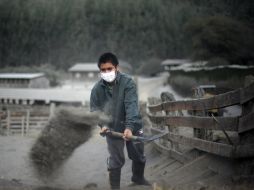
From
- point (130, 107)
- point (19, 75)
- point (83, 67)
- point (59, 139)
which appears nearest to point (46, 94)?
point (19, 75)

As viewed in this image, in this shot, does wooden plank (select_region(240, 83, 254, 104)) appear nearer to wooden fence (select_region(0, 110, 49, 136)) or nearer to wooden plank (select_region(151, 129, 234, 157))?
wooden plank (select_region(151, 129, 234, 157))

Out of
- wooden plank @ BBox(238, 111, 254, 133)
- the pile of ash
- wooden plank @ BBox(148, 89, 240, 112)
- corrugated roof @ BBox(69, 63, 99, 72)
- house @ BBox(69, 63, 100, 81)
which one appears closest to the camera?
wooden plank @ BBox(238, 111, 254, 133)

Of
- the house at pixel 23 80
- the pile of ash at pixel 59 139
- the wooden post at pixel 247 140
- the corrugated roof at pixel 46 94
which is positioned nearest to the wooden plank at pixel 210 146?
the wooden post at pixel 247 140

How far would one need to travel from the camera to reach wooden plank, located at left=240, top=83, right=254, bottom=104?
3.32 m

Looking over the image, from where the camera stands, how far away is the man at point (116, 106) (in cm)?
403

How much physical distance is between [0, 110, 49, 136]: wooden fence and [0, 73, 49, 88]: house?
6.50 ft

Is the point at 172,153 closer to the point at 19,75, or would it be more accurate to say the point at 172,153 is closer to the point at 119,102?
the point at 119,102

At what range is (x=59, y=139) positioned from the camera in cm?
1218

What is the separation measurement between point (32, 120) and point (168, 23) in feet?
25.2

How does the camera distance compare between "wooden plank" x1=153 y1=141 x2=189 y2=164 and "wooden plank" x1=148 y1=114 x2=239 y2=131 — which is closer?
"wooden plank" x1=148 y1=114 x2=239 y2=131

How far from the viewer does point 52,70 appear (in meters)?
17.4

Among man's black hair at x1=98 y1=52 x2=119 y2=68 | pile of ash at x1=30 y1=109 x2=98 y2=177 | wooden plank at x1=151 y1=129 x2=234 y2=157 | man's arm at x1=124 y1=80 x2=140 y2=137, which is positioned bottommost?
pile of ash at x1=30 y1=109 x2=98 y2=177

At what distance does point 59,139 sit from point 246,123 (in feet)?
30.9

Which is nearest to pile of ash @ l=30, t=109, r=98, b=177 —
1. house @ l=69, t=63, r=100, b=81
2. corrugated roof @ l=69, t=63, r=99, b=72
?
house @ l=69, t=63, r=100, b=81
